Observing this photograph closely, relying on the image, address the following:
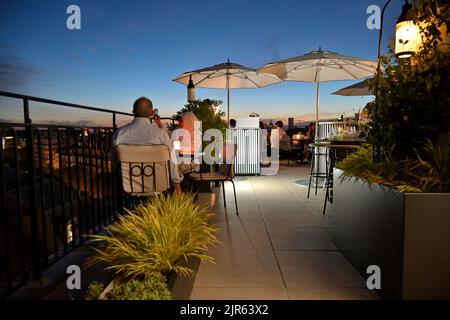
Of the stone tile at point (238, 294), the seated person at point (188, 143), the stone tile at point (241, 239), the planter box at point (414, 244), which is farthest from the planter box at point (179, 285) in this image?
the seated person at point (188, 143)

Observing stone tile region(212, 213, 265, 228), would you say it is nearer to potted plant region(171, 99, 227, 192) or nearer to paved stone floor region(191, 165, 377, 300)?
paved stone floor region(191, 165, 377, 300)

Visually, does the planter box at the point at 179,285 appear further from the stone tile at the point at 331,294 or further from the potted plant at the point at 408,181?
the potted plant at the point at 408,181

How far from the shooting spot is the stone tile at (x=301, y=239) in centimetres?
309

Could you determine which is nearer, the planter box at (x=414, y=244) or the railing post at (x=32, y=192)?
the planter box at (x=414, y=244)

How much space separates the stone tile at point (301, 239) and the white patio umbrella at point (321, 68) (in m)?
3.55

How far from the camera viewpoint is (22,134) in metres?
2.21

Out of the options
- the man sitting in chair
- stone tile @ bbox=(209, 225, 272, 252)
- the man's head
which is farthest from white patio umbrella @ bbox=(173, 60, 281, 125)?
stone tile @ bbox=(209, 225, 272, 252)

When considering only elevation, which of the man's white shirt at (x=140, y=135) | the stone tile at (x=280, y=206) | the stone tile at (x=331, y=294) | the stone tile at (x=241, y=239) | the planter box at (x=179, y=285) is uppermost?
the man's white shirt at (x=140, y=135)

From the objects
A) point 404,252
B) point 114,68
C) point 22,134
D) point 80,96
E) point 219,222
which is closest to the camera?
point 404,252

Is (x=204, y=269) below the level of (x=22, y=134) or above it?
below

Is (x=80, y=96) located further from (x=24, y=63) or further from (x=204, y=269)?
(x=204, y=269)
